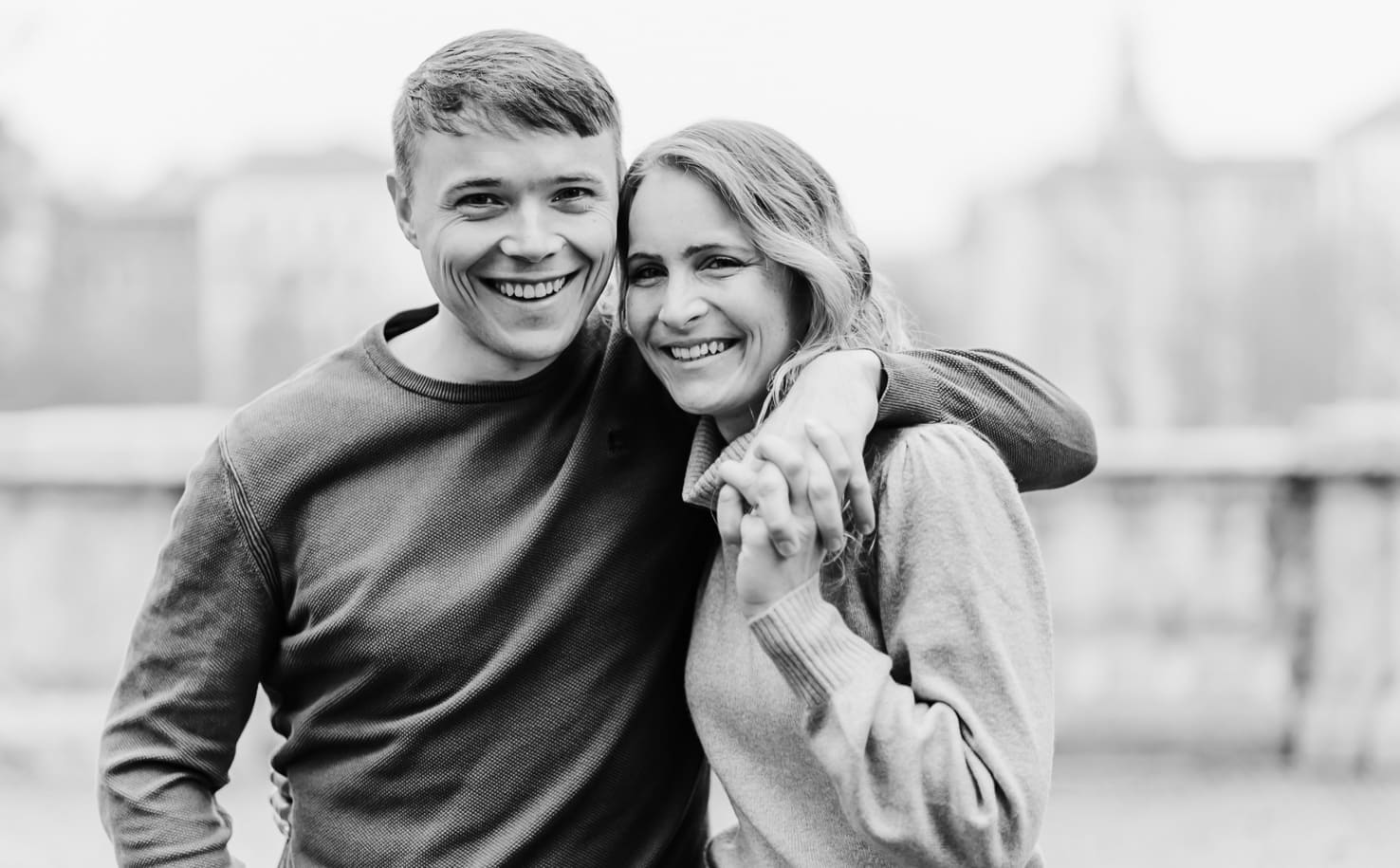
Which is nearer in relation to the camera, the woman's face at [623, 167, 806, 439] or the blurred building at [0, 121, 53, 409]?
the woman's face at [623, 167, 806, 439]

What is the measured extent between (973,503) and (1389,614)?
4138 millimetres

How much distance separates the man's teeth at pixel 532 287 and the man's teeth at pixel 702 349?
0.22 metres

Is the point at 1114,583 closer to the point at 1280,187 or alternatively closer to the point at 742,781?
the point at 742,781

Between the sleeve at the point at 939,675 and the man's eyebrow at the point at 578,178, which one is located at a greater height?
the man's eyebrow at the point at 578,178

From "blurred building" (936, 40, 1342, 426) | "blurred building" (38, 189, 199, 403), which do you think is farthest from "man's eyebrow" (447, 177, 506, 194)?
"blurred building" (936, 40, 1342, 426)

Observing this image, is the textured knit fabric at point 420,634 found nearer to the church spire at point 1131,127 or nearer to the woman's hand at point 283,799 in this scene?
the woman's hand at point 283,799

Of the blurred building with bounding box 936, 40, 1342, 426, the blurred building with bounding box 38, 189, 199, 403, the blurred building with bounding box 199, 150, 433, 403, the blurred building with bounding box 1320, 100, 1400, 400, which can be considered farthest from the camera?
the blurred building with bounding box 199, 150, 433, 403

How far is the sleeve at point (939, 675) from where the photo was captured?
1.70 m

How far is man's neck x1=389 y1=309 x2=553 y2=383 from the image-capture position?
88.4 inches

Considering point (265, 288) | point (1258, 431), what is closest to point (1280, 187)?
point (265, 288)

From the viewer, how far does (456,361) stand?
89.0 inches

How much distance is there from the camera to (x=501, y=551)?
2131 mm

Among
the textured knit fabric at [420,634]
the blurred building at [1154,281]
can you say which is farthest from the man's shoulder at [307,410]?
the blurred building at [1154,281]

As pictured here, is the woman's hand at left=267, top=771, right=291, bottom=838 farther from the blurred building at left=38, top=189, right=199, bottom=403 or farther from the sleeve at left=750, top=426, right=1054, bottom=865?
the blurred building at left=38, top=189, right=199, bottom=403
